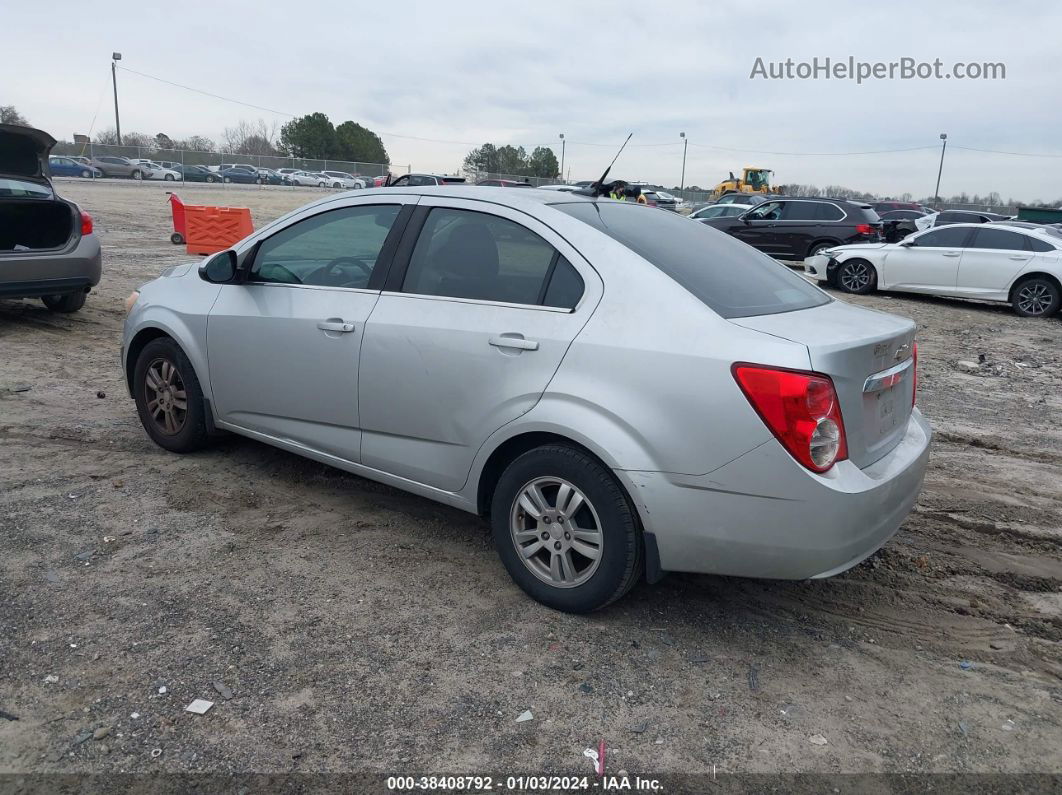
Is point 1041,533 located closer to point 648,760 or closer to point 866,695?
point 866,695

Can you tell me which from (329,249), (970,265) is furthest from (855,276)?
(329,249)

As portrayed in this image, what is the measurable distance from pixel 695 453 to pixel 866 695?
1.09 meters

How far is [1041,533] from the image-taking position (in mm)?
4602

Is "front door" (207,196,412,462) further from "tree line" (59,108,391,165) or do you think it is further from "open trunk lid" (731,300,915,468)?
"tree line" (59,108,391,165)

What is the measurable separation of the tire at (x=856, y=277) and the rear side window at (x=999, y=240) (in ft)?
5.57

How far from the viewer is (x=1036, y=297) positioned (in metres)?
13.8

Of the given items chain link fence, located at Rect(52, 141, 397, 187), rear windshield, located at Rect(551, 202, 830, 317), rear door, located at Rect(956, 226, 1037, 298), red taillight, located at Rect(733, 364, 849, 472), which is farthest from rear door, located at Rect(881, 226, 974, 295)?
chain link fence, located at Rect(52, 141, 397, 187)

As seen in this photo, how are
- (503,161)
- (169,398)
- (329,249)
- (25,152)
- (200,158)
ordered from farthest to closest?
(503,161) → (200,158) → (25,152) → (169,398) → (329,249)

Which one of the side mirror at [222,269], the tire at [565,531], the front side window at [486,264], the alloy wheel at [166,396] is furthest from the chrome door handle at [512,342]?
the alloy wheel at [166,396]

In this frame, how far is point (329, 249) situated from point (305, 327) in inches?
18.5

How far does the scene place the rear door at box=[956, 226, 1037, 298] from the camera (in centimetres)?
1391

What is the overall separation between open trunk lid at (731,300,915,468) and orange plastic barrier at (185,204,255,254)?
15.1 m

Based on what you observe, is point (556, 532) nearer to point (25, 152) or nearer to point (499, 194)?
point (499, 194)

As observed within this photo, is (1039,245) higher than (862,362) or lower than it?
higher
